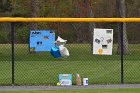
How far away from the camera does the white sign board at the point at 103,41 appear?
12.9 metres

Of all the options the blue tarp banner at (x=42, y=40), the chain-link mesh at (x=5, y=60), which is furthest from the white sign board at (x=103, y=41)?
the chain-link mesh at (x=5, y=60)

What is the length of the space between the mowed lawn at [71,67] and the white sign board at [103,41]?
102 cm

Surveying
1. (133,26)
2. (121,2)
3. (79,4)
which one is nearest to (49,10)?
(79,4)

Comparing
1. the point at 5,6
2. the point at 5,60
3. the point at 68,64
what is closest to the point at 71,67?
the point at 68,64

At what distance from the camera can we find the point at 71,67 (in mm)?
17656

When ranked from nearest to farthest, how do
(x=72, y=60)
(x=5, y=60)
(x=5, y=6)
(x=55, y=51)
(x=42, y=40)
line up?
(x=42, y=40) → (x=55, y=51) → (x=72, y=60) → (x=5, y=60) → (x=5, y=6)

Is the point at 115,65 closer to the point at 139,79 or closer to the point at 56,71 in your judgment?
the point at 56,71

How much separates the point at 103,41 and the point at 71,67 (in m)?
4.88

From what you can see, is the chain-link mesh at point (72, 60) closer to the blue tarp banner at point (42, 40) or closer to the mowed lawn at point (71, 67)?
the mowed lawn at point (71, 67)

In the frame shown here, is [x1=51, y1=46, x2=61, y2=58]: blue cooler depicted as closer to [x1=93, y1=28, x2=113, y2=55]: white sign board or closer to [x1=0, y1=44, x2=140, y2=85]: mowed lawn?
[x1=0, y1=44, x2=140, y2=85]: mowed lawn

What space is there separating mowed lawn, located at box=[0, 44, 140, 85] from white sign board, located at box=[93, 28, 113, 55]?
3.34ft

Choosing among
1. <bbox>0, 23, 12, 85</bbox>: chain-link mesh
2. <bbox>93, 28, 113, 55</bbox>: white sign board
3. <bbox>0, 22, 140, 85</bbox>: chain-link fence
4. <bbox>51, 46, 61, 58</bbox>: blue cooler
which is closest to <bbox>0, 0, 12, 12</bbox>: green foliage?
Answer: <bbox>0, 23, 12, 85</bbox>: chain-link mesh

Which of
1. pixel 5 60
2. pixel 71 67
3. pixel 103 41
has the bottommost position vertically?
pixel 71 67

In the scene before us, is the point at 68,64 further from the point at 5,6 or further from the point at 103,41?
the point at 5,6
